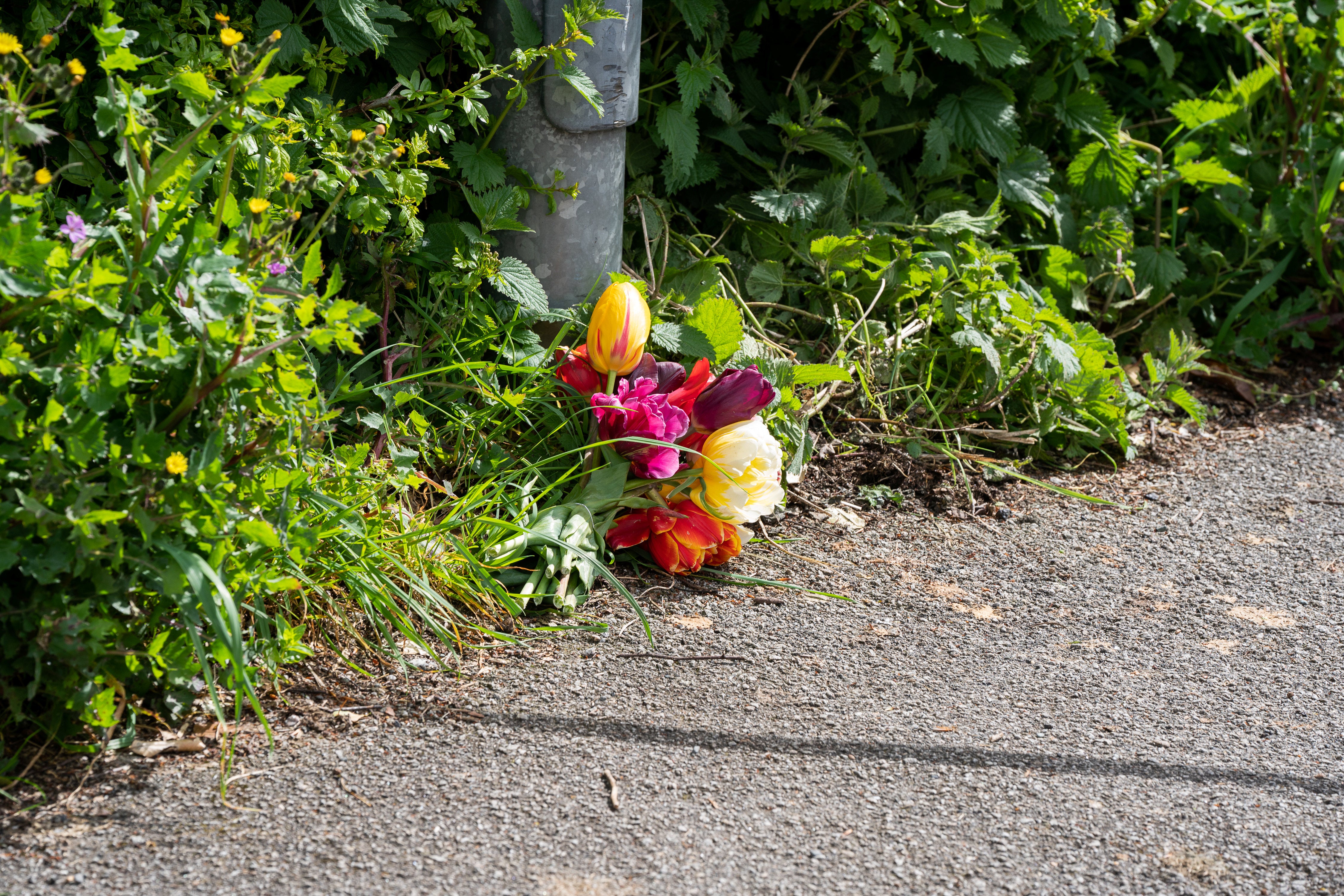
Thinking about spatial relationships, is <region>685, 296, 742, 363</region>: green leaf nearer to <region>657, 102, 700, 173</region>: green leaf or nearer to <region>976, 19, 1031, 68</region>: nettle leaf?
<region>657, 102, 700, 173</region>: green leaf

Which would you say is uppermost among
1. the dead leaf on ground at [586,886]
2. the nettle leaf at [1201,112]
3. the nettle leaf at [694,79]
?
the nettle leaf at [694,79]

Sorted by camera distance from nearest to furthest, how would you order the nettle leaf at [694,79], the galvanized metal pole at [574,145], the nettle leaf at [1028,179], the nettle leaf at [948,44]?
1. the galvanized metal pole at [574,145]
2. the nettle leaf at [694,79]
3. the nettle leaf at [948,44]
4. the nettle leaf at [1028,179]

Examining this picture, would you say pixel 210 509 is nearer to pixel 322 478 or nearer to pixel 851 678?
pixel 322 478

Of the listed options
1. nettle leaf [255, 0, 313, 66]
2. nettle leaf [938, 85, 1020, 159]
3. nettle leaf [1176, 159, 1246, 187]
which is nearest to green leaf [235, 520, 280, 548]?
nettle leaf [255, 0, 313, 66]

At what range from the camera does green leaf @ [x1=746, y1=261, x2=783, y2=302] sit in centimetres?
277

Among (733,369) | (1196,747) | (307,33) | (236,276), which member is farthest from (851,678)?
(307,33)

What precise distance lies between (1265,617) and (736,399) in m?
1.11

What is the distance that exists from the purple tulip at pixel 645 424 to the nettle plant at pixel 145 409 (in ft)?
2.08

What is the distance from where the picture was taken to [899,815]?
1.47m

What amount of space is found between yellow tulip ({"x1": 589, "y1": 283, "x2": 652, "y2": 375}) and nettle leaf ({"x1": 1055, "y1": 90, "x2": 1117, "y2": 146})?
1888mm

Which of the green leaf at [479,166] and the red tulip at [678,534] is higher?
the green leaf at [479,166]

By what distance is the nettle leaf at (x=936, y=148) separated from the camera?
10.0 feet

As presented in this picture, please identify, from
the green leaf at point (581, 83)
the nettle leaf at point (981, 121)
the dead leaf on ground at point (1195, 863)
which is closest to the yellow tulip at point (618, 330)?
the green leaf at point (581, 83)

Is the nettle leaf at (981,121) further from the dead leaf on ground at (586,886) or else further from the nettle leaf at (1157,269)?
the dead leaf on ground at (586,886)
